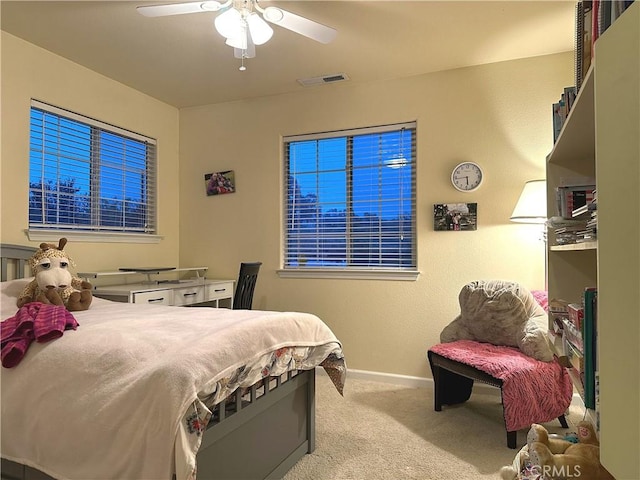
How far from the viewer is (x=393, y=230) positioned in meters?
3.59

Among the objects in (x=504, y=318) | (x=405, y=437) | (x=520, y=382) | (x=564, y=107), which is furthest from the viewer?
(x=504, y=318)

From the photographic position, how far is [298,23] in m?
2.17

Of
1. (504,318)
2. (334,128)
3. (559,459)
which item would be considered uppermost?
(334,128)

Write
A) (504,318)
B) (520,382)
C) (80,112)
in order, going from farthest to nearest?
(80,112) < (504,318) < (520,382)

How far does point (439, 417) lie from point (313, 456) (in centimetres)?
95

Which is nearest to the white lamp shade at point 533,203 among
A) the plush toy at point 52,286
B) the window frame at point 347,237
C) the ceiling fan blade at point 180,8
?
the window frame at point 347,237

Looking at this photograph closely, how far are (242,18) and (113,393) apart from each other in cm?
175

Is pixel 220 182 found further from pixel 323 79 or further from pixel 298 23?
pixel 298 23

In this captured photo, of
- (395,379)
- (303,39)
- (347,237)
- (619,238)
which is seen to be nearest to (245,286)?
(347,237)

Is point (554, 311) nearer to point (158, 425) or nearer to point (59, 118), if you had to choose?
point (158, 425)

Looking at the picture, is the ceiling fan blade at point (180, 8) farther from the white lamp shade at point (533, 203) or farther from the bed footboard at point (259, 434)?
the white lamp shade at point (533, 203)

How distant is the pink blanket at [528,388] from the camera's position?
2311mm

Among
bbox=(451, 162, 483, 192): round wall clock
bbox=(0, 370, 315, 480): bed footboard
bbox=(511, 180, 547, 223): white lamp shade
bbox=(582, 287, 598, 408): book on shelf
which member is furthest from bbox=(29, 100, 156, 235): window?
bbox=(582, 287, 598, 408): book on shelf

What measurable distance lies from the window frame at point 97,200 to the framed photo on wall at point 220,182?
0.48 m
